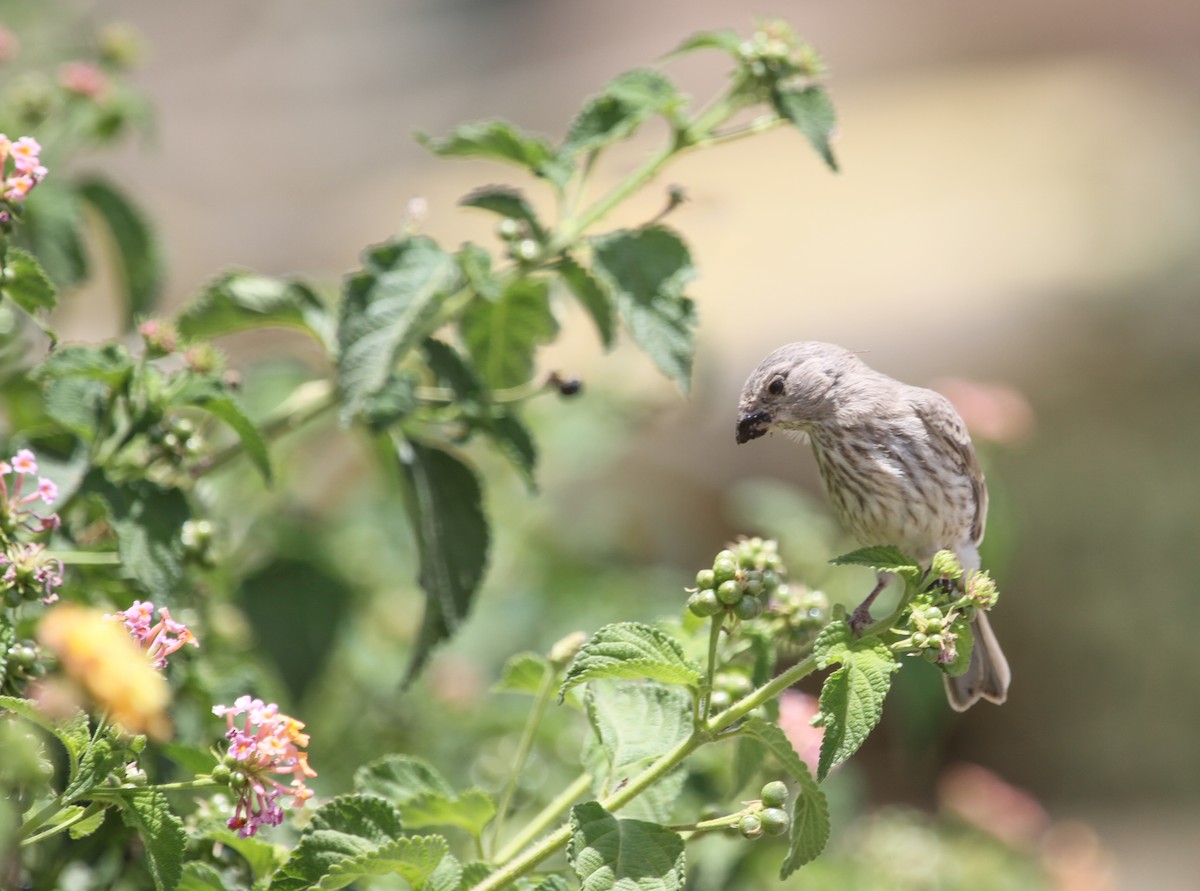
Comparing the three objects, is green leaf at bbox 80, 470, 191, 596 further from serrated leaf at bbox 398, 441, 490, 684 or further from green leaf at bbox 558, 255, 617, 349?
green leaf at bbox 558, 255, 617, 349

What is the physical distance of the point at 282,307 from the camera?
9.65 ft

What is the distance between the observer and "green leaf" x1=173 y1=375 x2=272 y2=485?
8.04 feet

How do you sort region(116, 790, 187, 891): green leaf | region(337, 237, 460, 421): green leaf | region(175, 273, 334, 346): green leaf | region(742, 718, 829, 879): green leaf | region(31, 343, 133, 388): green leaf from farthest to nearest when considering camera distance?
region(175, 273, 334, 346): green leaf
region(337, 237, 460, 421): green leaf
region(31, 343, 133, 388): green leaf
region(742, 718, 829, 879): green leaf
region(116, 790, 187, 891): green leaf

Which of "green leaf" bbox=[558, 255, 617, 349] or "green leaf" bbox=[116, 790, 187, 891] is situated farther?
"green leaf" bbox=[558, 255, 617, 349]

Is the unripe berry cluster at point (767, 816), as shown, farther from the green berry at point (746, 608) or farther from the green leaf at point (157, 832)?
the green leaf at point (157, 832)

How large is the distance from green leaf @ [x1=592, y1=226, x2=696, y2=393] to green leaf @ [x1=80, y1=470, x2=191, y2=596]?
90cm

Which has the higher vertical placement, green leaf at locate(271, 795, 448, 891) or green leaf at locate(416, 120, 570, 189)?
green leaf at locate(416, 120, 570, 189)

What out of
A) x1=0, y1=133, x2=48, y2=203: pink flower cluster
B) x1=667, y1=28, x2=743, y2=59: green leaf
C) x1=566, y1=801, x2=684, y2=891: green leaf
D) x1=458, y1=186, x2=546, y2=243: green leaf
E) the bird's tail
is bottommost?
the bird's tail

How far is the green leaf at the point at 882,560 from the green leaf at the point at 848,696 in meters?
0.12

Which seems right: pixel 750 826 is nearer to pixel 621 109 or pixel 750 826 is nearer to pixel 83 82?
pixel 621 109

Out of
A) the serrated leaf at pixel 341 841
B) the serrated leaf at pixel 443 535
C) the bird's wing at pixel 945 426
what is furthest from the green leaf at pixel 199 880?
the bird's wing at pixel 945 426

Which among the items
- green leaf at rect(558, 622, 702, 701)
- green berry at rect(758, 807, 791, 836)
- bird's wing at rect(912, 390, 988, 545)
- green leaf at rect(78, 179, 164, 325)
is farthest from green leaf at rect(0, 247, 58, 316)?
Result: bird's wing at rect(912, 390, 988, 545)

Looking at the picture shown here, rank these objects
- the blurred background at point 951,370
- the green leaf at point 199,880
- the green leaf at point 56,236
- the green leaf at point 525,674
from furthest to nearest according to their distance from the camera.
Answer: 1. the blurred background at point 951,370
2. the green leaf at point 56,236
3. the green leaf at point 525,674
4. the green leaf at point 199,880

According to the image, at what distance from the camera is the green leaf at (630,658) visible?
6.47 feet
